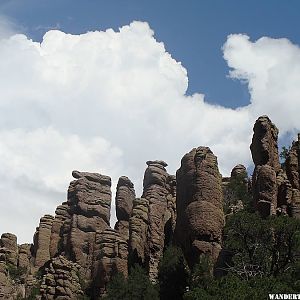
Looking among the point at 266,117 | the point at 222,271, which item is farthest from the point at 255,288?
the point at 266,117

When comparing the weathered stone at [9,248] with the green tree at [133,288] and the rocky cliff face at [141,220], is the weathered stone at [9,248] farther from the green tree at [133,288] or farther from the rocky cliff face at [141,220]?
the green tree at [133,288]

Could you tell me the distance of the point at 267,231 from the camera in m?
44.6

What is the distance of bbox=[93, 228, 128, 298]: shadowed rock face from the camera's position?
63.6 metres

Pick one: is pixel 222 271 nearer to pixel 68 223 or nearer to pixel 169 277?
pixel 169 277

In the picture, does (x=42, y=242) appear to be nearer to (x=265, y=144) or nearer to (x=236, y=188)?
(x=236, y=188)

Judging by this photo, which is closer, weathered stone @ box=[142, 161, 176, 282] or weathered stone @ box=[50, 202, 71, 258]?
weathered stone @ box=[142, 161, 176, 282]

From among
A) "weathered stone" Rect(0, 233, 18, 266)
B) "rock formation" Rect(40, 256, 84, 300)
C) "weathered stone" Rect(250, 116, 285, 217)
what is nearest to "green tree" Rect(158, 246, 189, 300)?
"weathered stone" Rect(250, 116, 285, 217)

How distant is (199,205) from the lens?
54.3 meters

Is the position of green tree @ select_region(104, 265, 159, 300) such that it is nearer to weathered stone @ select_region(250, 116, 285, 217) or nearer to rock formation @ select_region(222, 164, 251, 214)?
weathered stone @ select_region(250, 116, 285, 217)

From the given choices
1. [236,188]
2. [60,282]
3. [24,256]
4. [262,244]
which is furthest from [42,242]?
[262,244]

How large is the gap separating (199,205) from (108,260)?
15201 mm

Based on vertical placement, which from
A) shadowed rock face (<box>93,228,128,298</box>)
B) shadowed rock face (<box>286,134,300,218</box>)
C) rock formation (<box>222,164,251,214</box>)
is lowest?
shadowed rock face (<box>93,228,128,298</box>)

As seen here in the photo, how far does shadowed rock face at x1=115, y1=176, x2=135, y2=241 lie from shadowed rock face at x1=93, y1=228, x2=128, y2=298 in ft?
12.6

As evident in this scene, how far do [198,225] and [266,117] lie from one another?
40.8 feet
